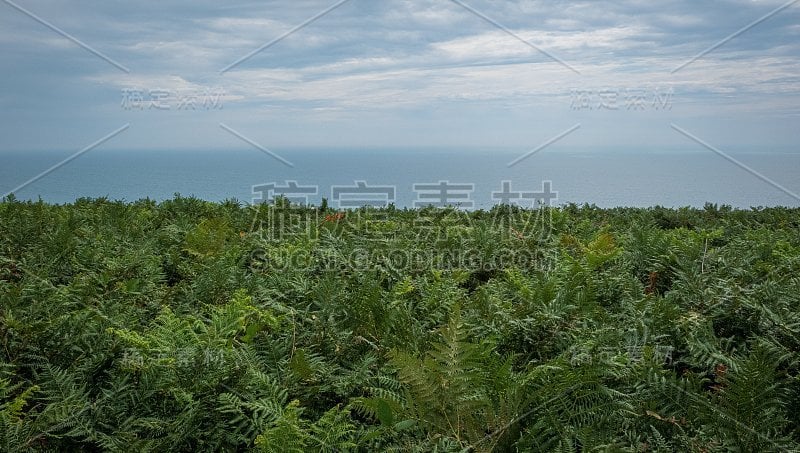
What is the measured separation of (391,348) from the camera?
295cm

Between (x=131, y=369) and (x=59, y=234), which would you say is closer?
(x=131, y=369)

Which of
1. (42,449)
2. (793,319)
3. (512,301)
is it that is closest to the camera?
(42,449)

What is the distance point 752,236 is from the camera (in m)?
5.44

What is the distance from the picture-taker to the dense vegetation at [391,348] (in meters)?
2.30

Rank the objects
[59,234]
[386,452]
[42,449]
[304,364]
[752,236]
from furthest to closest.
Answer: [752,236] < [59,234] < [304,364] < [42,449] < [386,452]

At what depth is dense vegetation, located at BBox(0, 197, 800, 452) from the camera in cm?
230

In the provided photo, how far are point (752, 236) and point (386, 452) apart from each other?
4638mm

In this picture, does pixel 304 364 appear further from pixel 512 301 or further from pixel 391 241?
pixel 391 241

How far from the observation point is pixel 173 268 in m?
4.69

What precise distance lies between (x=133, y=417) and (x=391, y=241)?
2.53 m

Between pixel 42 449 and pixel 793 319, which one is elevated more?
pixel 793 319

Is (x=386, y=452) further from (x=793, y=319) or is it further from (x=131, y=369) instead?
(x=793, y=319)

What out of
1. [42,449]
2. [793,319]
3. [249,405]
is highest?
[793,319]

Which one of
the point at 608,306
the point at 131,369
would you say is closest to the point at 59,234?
the point at 131,369
